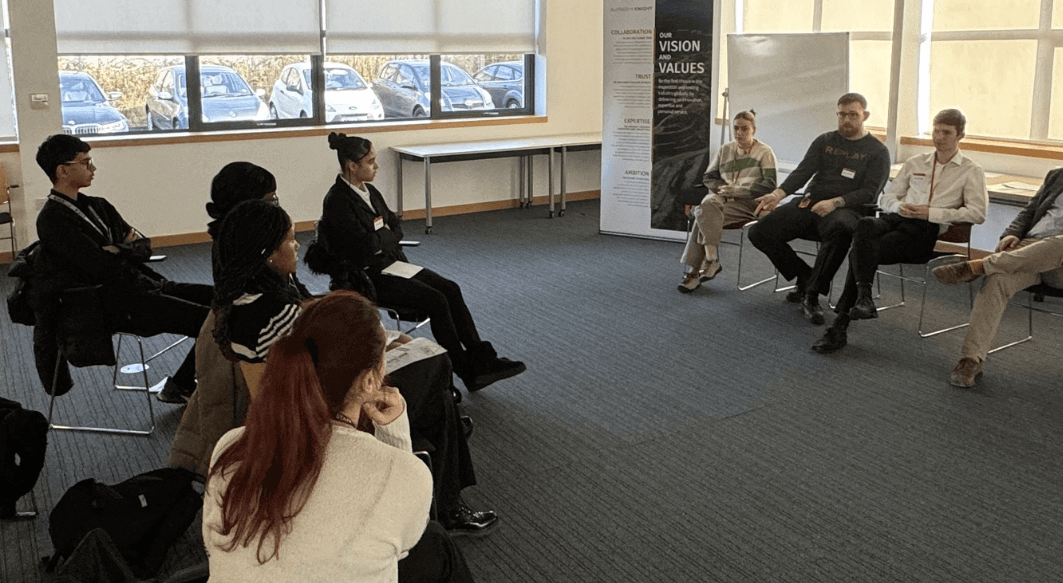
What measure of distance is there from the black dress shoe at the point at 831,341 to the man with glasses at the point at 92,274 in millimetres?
3082

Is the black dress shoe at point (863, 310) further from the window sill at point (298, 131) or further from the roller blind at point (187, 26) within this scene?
the roller blind at point (187, 26)

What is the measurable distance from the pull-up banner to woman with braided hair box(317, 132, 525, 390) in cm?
367

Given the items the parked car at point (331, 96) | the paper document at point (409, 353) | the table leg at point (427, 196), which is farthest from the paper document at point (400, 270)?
the parked car at point (331, 96)

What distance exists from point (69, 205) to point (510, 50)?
6107mm

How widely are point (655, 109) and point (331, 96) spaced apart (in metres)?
2.92

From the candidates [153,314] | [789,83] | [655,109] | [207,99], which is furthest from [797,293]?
[207,99]

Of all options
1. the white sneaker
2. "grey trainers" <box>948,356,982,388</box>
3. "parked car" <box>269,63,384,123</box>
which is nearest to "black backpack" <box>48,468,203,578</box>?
"grey trainers" <box>948,356,982,388</box>

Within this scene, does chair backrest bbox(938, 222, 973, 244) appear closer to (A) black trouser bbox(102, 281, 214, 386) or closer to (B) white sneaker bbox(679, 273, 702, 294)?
(B) white sneaker bbox(679, 273, 702, 294)

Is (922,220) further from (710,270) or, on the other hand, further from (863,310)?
(710,270)

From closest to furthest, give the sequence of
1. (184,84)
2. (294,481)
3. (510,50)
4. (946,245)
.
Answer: (294,481) → (946,245) → (184,84) → (510,50)

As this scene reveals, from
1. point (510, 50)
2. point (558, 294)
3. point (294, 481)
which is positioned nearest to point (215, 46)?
point (510, 50)

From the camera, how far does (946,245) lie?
25.5 feet

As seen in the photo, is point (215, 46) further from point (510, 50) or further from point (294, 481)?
point (294, 481)

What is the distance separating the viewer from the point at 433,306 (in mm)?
4598
